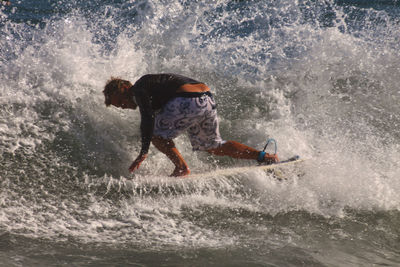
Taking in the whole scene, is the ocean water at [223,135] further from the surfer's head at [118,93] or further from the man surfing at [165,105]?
the surfer's head at [118,93]

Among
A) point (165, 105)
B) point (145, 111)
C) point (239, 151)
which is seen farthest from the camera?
point (239, 151)

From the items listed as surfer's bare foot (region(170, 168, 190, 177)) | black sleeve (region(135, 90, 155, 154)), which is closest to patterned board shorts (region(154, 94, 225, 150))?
black sleeve (region(135, 90, 155, 154))

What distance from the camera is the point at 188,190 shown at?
4633mm

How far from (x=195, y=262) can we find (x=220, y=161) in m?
2.49

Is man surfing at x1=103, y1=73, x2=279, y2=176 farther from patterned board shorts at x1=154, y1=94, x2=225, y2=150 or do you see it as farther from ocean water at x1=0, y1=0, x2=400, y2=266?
ocean water at x1=0, y1=0, x2=400, y2=266

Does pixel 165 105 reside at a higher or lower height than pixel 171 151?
higher

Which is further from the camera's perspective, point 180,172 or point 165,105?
point 180,172

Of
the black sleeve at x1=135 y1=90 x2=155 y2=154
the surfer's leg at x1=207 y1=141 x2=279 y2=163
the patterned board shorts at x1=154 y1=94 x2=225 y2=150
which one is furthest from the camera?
the surfer's leg at x1=207 y1=141 x2=279 y2=163

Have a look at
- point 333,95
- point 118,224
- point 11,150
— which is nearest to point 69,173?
point 11,150

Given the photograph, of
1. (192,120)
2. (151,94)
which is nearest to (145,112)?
(151,94)

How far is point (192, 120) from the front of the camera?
4.42 meters

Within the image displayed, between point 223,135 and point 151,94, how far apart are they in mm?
2098

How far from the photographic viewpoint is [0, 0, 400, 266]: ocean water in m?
3.62

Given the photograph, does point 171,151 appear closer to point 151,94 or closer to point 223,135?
point 151,94
